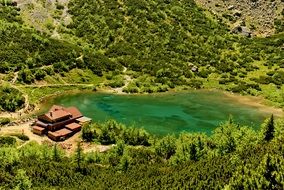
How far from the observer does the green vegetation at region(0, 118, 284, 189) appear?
55.4 meters

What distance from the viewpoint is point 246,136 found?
9419 centimetres

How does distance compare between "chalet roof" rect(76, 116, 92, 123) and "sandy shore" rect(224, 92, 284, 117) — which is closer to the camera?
"chalet roof" rect(76, 116, 92, 123)

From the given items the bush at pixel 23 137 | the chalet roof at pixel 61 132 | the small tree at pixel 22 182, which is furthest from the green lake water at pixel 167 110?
the small tree at pixel 22 182

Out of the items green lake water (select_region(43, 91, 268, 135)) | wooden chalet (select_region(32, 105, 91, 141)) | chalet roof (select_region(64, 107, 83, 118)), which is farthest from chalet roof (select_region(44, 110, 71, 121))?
green lake water (select_region(43, 91, 268, 135))

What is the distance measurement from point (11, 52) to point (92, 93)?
104 feet

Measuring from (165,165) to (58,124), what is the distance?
141 feet

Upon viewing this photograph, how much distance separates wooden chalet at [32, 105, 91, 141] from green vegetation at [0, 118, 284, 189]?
876 cm

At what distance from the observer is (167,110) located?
147 metres

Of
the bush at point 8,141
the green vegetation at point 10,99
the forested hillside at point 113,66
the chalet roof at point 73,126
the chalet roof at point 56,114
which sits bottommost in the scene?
the bush at point 8,141

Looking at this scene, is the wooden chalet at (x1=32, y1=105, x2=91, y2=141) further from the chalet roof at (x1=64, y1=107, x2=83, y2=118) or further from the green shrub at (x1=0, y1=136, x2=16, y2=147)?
the green shrub at (x1=0, y1=136, x2=16, y2=147)

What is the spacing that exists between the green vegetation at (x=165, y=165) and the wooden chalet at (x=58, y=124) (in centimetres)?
876

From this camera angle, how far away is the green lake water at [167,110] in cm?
13312

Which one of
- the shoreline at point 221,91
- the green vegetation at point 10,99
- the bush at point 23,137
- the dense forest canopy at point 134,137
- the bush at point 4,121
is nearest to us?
the dense forest canopy at point 134,137

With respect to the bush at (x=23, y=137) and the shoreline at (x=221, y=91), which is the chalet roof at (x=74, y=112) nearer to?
the shoreline at (x=221, y=91)
